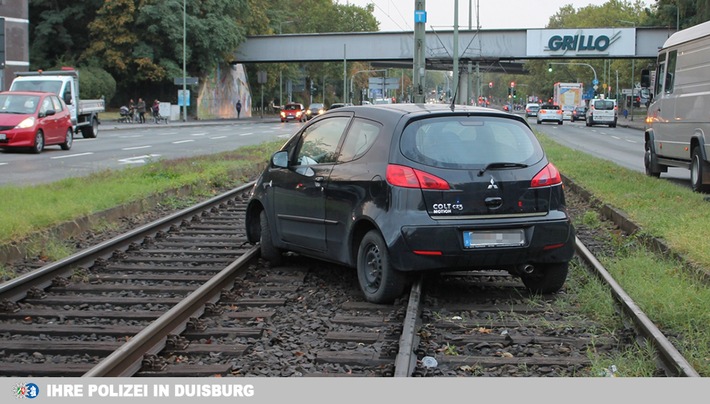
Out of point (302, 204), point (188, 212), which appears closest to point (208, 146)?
point (188, 212)

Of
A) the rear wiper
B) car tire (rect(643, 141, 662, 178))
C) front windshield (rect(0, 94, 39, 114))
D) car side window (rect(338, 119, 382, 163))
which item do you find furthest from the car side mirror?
front windshield (rect(0, 94, 39, 114))

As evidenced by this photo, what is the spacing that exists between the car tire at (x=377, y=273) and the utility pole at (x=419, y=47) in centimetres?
2190

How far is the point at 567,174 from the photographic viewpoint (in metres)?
19.2

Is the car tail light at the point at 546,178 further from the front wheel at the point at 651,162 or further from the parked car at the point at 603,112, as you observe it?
the parked car at the point at 603,112

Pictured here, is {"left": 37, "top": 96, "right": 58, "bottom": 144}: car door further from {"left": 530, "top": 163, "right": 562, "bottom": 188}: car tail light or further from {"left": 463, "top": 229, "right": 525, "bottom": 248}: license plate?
{"left": 463, "top": 229, "right": 525, "bottom": 248}: license plate

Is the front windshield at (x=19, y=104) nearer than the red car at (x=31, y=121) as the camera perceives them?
No

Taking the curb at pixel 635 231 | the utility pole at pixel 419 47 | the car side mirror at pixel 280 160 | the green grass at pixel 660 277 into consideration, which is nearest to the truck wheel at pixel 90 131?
the utility pole at pixel 419 47

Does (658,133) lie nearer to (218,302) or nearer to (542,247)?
(542,247)

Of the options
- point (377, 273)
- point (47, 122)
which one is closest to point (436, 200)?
point (377, 273)

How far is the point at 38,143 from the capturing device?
25750 millimetres

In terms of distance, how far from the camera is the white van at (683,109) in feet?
52.7

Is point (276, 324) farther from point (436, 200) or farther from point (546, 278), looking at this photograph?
point (546, 278)

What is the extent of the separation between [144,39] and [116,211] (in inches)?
2273

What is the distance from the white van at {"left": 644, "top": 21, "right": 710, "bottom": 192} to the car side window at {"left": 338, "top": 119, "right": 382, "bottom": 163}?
9668 mm
